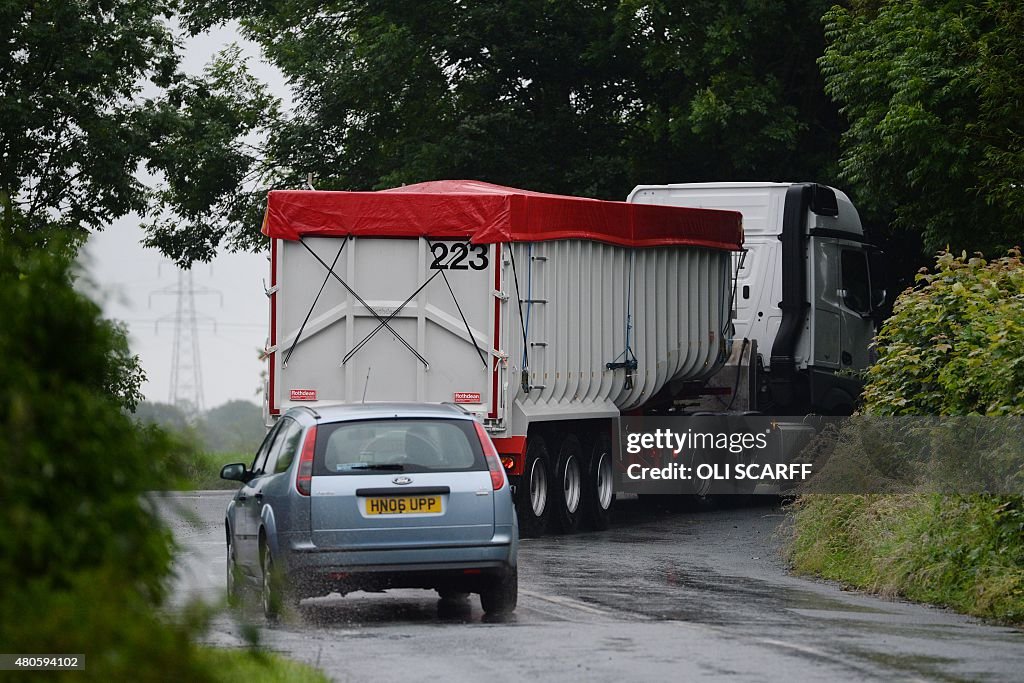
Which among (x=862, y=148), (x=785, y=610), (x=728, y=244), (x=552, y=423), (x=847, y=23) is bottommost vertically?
(x=785, y=610)

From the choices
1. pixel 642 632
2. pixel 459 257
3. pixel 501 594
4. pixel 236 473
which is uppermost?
pixel 459 257

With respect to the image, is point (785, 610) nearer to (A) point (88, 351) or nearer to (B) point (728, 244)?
(A) point (88, 351)

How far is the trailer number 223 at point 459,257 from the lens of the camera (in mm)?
18828

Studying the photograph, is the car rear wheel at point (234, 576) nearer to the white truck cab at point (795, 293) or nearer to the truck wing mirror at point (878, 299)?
the white truck cab at point (795, 293)

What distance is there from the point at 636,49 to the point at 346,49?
218 inches

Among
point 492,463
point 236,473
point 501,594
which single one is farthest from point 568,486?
point 501,594

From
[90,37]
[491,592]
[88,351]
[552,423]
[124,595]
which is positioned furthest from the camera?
[90,37]

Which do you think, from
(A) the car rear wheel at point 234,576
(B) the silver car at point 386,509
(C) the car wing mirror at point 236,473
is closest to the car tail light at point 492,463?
(B) the silver car at point 386,509

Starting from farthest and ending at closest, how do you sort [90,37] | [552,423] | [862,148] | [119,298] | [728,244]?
[90,37] < [862,148] < [728,244] < [552,423] < [119,298]

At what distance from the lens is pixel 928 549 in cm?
1412

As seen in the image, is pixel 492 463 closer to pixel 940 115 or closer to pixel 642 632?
pixel 642 632

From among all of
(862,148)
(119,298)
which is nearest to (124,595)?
(119,298)

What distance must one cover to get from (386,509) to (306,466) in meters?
0.62

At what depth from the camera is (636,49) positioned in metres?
34.9
